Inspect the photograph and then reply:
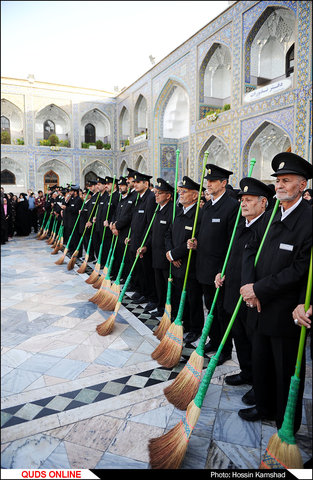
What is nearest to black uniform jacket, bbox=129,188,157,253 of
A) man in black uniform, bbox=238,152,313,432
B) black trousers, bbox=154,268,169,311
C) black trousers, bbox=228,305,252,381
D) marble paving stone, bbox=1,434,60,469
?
black trousers, bbox=154,268,169,311

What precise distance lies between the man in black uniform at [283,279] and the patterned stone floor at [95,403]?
17.8 inches

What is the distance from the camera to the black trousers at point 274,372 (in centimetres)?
198

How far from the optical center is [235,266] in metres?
2.57

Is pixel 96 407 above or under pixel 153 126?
under

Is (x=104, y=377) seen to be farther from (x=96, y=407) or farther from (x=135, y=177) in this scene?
(x=135, y=177)

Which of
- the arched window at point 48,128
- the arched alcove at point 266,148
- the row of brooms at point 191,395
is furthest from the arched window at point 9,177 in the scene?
the row of brooms at point 191,395

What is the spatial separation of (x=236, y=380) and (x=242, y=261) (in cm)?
106

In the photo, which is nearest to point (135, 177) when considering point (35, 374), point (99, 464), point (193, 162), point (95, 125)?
point (35, 374)

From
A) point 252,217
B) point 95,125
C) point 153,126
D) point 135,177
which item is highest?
point 95,125

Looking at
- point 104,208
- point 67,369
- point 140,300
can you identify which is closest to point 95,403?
point 67,369

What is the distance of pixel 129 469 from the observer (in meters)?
1.79

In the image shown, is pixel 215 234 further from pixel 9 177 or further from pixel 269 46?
pixel 9 177

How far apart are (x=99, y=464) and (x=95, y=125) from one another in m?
23.8

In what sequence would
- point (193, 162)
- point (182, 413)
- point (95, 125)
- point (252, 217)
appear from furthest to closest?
point (95, 125) < point (193, 162) < point (252, 217) < point (182, 413)
